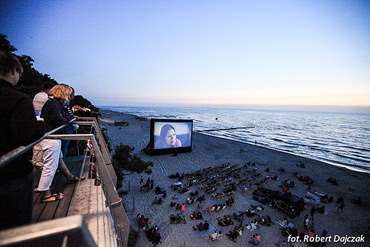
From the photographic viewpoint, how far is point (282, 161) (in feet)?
78.6

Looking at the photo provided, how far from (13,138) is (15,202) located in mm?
550

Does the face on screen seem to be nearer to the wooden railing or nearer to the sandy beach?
the sandy beach

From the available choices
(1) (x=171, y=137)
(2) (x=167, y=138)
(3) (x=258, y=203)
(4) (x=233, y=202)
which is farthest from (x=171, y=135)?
(3) (x=258, y=203)

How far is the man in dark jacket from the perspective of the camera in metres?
1.36

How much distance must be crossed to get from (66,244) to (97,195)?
251 cm

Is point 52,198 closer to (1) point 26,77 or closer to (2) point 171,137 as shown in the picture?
(2) point 171,137

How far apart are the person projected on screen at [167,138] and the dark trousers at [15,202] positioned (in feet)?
63.1

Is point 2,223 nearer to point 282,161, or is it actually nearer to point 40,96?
point 40,96

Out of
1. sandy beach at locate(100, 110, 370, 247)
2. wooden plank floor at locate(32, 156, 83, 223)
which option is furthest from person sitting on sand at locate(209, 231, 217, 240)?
wooden plank floor at locate(32, 156, 83, 223)

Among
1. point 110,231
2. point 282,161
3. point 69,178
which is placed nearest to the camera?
point 110,231

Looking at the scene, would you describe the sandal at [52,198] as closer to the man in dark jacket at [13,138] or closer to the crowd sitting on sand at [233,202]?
the man in dark jacket at [13,138]

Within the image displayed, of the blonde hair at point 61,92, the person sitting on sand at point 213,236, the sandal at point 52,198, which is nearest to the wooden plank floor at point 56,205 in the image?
the sandal at point 52,198

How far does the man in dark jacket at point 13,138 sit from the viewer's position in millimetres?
1359

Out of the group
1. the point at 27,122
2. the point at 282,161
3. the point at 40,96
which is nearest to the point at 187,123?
the point at 282,161
